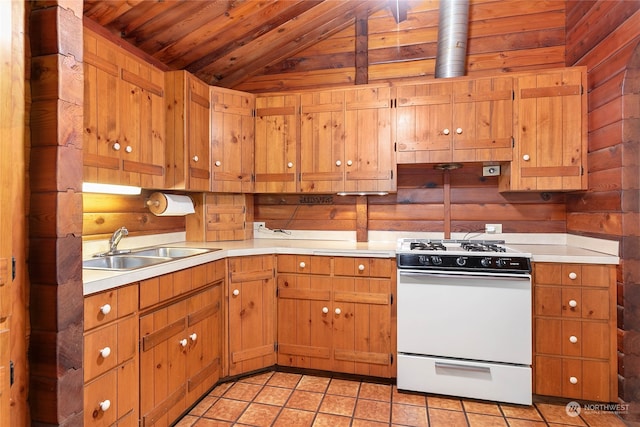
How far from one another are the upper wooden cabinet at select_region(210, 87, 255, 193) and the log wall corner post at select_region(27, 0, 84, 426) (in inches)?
68.4

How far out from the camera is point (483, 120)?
8.43ft

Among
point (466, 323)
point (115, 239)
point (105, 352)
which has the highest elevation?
point (115, 239)

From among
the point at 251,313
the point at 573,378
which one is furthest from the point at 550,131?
the point at 251,313

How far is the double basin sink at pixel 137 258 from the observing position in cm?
206

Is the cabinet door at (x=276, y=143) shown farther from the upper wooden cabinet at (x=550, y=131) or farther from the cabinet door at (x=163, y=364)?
the upper wooden cabinet at (x=550, y=131)

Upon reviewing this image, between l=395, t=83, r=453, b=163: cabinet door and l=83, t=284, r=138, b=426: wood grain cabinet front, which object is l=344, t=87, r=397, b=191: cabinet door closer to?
l=395, t=83, r=453, b=163: cabinet door

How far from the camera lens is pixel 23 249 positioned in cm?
98

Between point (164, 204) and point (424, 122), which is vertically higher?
point (424, 122)

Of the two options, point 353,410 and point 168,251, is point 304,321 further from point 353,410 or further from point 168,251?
point 168,251

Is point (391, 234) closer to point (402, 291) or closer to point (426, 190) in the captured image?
point (426, 190)

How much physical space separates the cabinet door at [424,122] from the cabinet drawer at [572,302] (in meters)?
1.12

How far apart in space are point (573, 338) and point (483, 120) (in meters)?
1.57

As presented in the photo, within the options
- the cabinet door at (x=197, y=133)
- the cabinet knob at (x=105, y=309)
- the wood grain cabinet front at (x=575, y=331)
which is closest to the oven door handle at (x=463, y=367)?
the wood grain cabinet front at (x=575, y=331)

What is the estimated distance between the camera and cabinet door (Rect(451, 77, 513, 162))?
2.53m
